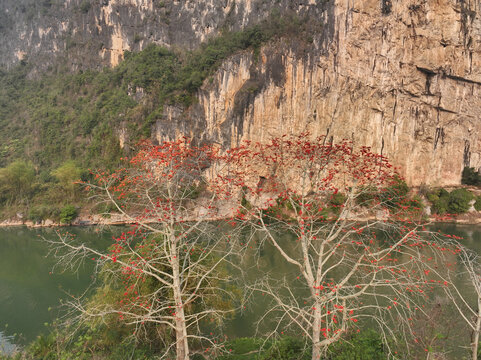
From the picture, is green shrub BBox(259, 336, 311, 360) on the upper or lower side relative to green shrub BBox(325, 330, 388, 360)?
lower

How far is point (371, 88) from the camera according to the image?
24.0 metres

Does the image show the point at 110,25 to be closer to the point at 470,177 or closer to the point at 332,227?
the point at 332,227

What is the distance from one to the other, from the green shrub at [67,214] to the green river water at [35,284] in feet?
6.30

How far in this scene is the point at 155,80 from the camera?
3272 centimetres

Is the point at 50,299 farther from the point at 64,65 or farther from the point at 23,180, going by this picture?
the point at 64,65

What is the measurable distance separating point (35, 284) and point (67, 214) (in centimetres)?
Result: 1090

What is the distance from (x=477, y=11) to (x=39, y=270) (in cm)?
3562

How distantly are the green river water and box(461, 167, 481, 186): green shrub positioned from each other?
7.14m

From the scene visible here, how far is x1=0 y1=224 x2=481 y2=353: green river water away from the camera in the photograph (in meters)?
8.24

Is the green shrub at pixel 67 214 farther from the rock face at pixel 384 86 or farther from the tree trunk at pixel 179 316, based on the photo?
the tree trunk at pixel 179 316

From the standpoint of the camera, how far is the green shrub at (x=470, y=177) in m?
24.7

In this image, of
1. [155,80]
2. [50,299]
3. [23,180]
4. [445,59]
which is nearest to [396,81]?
[445,59]

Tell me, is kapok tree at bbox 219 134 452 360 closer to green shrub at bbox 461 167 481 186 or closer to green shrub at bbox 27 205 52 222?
green shrub at bbox 27 205 52 222

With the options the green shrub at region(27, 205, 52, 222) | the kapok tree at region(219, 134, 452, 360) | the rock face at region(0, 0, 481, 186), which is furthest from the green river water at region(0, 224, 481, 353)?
the rock face at region(0, 0, 481, 186)
